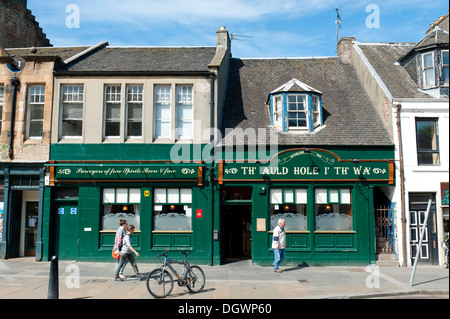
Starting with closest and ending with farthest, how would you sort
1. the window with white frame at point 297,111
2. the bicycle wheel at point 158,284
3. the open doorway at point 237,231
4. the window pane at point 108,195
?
the bicycle wheel at point 158,284 → the window pane at point 108,195 → the window with white frame at point 297,111 → the open doorway at point 237,231

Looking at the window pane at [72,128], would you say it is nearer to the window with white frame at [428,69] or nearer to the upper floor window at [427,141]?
the upper floor window at [427,141]

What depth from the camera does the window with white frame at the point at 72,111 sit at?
655 inches

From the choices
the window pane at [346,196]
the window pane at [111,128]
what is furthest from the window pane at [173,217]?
the window pane at [346,196]

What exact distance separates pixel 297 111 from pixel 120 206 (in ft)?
27.1

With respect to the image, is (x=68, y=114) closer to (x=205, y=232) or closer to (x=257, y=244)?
(x=205, y=232)

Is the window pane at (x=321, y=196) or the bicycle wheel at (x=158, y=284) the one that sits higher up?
the window pane at (x=321, y=196)

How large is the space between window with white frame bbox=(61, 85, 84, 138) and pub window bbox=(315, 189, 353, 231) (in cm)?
1008

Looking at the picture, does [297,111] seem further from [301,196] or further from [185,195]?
[185,195]

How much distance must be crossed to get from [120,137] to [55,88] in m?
3.36

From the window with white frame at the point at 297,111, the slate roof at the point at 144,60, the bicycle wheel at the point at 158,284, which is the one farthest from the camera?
the window with white frame at the point at 297,111

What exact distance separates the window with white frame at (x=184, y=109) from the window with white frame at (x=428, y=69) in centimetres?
977

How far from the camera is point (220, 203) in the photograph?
16.1 meters

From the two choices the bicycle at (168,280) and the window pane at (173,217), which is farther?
the window pane at (173,217)

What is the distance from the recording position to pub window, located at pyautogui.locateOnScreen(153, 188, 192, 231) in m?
16.0
